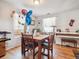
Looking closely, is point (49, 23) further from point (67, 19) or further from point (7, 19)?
point (7, 19)

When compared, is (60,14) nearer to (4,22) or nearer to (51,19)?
(51,19)

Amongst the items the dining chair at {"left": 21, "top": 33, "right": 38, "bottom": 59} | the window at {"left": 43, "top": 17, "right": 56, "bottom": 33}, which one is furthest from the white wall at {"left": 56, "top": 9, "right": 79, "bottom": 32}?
the dining chair at {"left": 21, "top": 33, "right": 38, "bottom": 59}

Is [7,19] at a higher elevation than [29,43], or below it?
higher

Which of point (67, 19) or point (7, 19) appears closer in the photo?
point (7, 19)

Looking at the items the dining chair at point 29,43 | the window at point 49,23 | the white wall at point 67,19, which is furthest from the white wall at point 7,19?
the white wall at point 67,19

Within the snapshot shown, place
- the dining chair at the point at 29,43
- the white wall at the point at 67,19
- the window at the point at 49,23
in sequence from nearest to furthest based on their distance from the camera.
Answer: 1. the dining chair at the point at 29,43
2. the white wall at the point at 67,19
3. the window at the point at 49,23

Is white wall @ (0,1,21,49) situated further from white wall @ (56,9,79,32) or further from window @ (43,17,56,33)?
white wall @ (56,9,79,32)

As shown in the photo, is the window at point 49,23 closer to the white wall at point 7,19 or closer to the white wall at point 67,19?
the white wall at point 67,19

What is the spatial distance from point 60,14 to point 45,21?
1398 mm

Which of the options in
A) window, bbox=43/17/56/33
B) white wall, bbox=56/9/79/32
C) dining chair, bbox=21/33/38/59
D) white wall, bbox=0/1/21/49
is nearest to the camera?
dining chair, bbox=21/33/38/59

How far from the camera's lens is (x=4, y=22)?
3.42 metres

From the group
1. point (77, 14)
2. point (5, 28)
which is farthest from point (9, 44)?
point (77, 14)

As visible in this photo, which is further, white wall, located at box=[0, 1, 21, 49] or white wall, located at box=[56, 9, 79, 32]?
white wall, located at box=[56, 9, 79, 32]

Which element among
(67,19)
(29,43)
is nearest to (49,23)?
(67,19)
